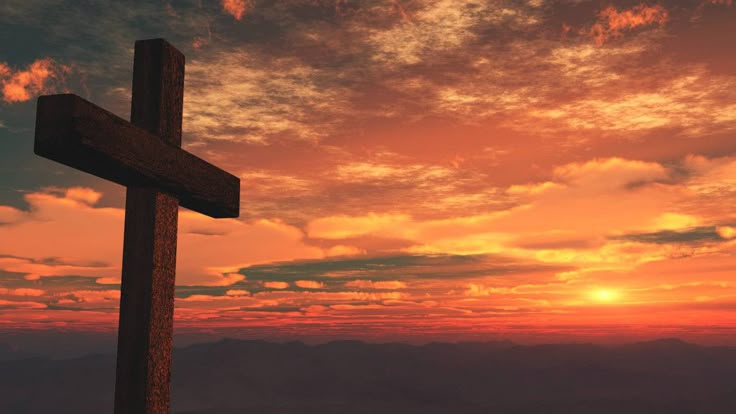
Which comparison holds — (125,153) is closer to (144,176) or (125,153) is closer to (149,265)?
(144,176)

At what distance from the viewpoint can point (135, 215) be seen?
3.93m

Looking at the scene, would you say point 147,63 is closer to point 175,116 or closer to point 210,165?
point 175,116

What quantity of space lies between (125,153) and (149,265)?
0.70 meters

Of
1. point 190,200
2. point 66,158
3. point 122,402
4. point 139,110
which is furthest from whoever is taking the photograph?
point 190,200

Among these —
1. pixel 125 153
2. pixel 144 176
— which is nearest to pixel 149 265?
pixel 144 176

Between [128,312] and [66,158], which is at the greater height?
[66,158]

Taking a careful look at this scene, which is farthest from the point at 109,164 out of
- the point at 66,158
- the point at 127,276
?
the point at 127,276

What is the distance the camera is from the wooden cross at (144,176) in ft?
10.8

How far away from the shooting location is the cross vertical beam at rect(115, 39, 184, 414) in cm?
377

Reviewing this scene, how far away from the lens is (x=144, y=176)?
382cm

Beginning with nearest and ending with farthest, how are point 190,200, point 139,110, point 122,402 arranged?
1. point 122,402
2. point 139,110
3. point 190,200

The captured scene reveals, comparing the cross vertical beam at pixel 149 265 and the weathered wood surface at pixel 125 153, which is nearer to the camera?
the weathered wood surface at pixel 125 153

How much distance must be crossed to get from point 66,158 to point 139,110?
80 cm

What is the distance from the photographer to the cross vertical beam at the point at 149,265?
3773mm
